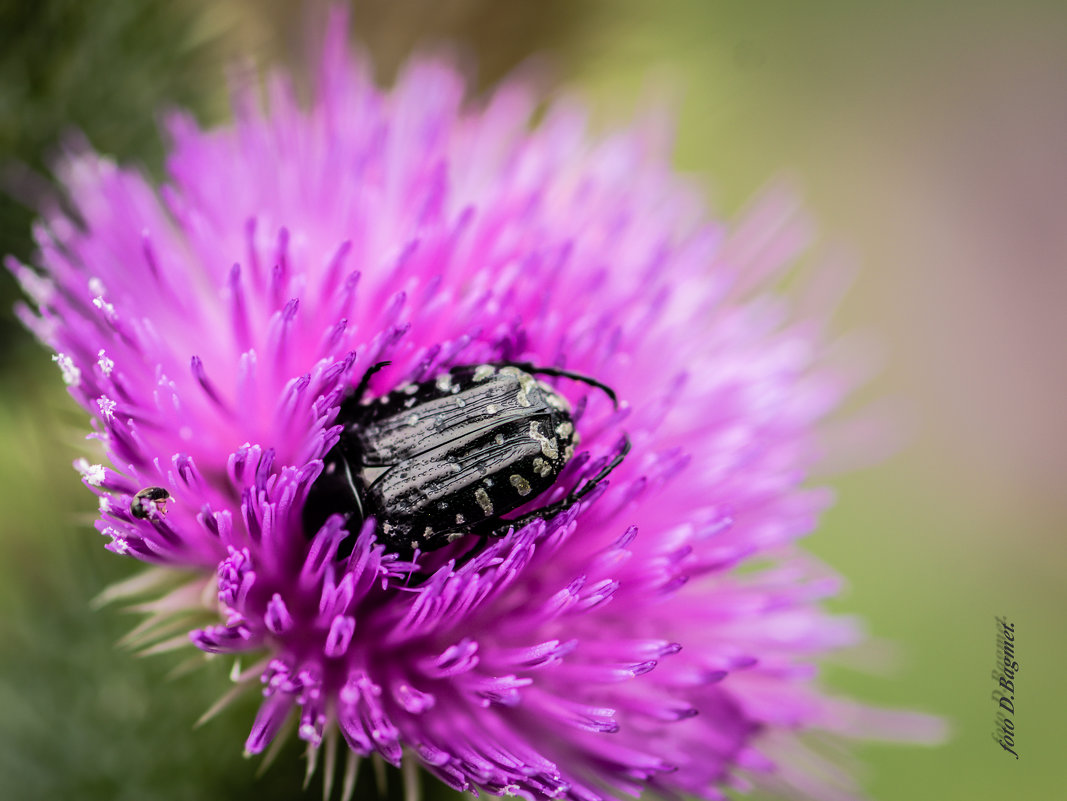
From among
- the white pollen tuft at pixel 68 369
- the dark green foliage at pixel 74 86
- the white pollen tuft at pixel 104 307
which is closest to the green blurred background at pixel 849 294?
the dark green foliage at pixel 74 86

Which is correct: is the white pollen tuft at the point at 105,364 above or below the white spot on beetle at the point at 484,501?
above

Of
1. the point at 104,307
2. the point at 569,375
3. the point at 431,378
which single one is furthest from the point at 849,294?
the point at 104,307

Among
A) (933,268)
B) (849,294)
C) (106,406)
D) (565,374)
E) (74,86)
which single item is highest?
(933,268)

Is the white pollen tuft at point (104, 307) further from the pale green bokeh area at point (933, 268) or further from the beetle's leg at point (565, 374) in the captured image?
the pale green bokeh area at point (933, 268)

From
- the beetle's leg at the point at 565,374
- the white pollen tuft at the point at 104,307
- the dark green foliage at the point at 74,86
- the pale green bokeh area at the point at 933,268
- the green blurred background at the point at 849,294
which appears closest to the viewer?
the white pollen tuft at the point at 104,307

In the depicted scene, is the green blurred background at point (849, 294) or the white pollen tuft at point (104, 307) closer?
the white pollen tuft at point (104, 307)

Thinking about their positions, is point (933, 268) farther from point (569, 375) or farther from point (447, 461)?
point (447, 461)

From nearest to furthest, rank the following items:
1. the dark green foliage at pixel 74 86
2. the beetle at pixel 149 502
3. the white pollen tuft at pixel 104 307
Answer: the beetle at pixel 149 502 < the white pollen tuft at pixel 104 307 < the dark green foliage at pixel 74 86

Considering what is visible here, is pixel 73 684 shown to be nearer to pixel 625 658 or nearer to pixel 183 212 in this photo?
pixel 183 212

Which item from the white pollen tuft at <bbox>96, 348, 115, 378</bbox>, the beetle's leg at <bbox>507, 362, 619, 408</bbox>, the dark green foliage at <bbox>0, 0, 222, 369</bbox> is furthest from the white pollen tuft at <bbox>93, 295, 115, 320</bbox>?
the dark green foliage at <bbox>0, 0, 222, 369</bbox>
